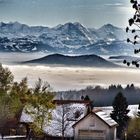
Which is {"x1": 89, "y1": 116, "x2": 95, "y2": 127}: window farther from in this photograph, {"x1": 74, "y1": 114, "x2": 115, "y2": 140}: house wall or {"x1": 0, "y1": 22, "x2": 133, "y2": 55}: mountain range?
{"x1": 0, "y1": 22, "x2": 133, "y2": 55}: mountain range

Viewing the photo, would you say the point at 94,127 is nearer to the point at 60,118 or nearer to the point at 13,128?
the point at 60,118

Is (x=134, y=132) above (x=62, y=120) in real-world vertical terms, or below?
below

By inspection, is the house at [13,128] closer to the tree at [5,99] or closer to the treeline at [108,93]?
the tree at [5,99]

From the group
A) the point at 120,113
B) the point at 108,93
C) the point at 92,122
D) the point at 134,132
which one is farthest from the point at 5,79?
the point at 108,93

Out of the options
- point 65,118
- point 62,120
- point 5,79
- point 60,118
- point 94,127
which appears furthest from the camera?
point 5,79

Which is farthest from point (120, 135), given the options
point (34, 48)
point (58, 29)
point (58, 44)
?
point (58, 29)

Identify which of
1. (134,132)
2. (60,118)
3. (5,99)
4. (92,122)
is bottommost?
(134,132)

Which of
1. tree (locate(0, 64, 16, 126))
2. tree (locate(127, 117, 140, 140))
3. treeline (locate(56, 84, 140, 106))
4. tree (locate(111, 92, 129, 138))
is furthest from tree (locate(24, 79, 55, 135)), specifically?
treeline (locate(56, 84, 140, 106))

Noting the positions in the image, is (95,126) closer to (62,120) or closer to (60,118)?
(60,118)

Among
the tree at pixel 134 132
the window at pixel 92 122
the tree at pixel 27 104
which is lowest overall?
the tree at pixel 134 132

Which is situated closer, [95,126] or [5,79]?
[95,126]

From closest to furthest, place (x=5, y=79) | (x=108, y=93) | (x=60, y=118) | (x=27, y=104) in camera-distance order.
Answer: (x=27, y=104), (x=60, y=118), (x=5, y=79), (x=108, y=93)

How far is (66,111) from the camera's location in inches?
2041

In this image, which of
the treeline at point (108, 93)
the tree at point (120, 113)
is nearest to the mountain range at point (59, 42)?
the treeline at point (108, 93)
